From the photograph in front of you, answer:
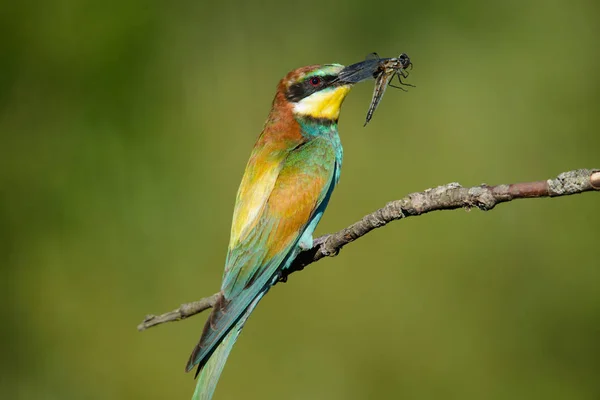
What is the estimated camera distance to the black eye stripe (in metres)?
2.62

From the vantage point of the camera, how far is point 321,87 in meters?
2.64

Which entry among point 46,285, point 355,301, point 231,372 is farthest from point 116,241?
point 355,301

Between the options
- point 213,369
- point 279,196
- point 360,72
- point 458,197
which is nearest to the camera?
point 458,197

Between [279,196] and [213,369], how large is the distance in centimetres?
58

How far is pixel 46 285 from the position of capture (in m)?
3.67

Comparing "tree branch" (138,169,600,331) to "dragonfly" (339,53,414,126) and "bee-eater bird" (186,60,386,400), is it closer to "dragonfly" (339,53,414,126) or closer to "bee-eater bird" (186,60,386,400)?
"bee-eater bird" (186,60,386,400)

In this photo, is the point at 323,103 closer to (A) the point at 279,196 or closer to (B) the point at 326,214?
(A) the point at 279,196

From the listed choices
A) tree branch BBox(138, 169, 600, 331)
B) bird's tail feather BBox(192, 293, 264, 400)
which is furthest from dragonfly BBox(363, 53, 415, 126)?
bird's tail feather BBox(192, 293, 264, 400)

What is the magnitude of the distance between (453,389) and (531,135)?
4.18 ft

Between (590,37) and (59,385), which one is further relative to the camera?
(590,37)

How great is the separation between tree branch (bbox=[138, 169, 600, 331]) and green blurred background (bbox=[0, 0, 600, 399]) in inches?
48.4

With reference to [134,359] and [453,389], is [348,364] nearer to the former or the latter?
[453,389]

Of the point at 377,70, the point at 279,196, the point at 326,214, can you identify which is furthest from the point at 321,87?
the point at 326,214

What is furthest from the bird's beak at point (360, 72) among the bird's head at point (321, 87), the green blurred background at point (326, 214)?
the green blurred background at point (326, 214)
